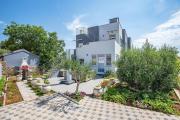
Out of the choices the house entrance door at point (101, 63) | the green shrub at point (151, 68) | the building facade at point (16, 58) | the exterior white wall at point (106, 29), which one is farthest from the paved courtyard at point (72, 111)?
the exterior white wall at point (106, 29)

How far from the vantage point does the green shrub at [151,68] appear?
42.2 ft

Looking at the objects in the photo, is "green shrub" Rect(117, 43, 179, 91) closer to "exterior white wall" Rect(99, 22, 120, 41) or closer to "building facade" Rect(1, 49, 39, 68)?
"exterior white wall" Rect(99, 22, 120, 41)

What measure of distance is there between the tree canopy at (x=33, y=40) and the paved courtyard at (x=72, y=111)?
22009 millimetres

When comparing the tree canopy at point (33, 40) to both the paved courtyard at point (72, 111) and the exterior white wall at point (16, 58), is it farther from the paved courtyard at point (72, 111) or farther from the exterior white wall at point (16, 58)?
the paved courtyard at point (72, 111)

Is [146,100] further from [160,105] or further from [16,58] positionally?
[16,58]

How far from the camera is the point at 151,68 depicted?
42.8 ft

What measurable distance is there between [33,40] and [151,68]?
87.6 ft

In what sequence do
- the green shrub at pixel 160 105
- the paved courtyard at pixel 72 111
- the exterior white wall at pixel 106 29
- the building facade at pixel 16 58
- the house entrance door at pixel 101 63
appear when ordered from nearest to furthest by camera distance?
A: the paved courtyard at pixel 72 111, the green shrub at pixel 160 105, the house entrance door at pixel 101 63, the building facade at pixel 16 58, the exterior white wall at pixel 106 29

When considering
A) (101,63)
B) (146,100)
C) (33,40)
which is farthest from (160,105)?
(33,40)

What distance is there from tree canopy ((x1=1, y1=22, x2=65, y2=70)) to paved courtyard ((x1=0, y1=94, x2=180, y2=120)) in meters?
22.0

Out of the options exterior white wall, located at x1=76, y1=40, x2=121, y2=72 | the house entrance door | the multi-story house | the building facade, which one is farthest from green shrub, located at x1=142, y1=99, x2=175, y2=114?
the building facade

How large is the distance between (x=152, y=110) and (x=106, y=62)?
1394 centimetres

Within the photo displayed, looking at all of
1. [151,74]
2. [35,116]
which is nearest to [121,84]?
[151,74]

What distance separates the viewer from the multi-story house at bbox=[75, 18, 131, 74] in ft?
77.6
